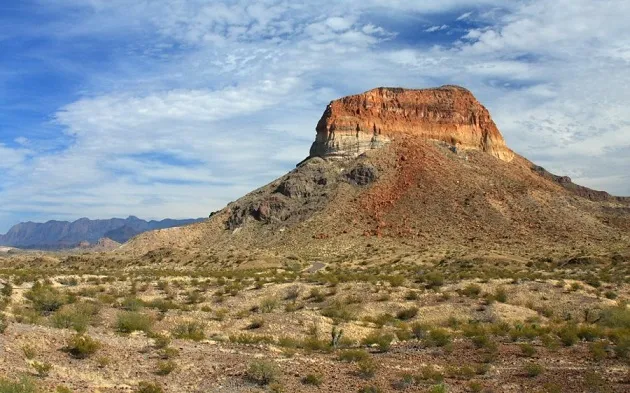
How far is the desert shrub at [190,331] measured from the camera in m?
18.0

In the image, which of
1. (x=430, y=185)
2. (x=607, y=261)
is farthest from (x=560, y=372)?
(x=430, y=185)

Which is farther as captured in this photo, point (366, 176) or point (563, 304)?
point (366, 176)

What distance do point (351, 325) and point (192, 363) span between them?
9004mm

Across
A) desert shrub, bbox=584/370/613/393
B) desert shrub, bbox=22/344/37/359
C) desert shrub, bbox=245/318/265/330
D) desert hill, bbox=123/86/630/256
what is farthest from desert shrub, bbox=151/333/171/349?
desert hill, bbox=123/86/630/256

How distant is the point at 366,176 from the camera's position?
89.8 meters

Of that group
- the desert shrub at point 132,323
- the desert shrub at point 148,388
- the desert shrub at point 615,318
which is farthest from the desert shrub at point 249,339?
the desert shrub at point 615,318

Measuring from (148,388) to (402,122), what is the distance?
94.3m

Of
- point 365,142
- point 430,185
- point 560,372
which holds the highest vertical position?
point 365,142

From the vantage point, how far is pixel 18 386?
1038 centimetres

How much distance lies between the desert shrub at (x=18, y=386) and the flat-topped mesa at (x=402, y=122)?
8896 centimetres

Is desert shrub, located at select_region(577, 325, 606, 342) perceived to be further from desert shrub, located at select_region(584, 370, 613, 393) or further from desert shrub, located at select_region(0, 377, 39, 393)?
desert shrub, located at select_region(0, 377, 39, 393)

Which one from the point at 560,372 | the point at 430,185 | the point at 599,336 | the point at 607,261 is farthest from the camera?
the point at 430,185

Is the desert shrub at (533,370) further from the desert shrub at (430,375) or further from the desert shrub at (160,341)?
the desert shrub at (160,341)

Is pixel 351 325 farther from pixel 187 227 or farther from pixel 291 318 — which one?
pixel 187 227
